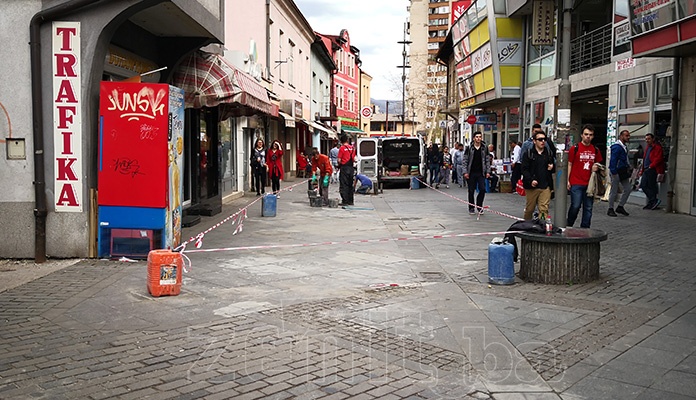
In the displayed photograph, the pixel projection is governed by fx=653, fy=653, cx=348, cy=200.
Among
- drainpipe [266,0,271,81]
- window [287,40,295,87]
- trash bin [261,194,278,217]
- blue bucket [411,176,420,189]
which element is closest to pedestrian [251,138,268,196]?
drainpipe [266,0,271,81]

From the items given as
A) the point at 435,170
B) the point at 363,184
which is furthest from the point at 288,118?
the point at 435,170

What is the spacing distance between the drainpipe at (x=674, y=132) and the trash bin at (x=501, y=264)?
9.22 metres

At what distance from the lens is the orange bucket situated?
6.72m

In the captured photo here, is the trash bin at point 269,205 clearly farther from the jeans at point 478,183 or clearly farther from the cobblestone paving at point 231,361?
the cobblestone paving at point 231,361

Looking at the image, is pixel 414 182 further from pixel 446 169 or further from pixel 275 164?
pixel 275 164

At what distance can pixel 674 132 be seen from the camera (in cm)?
1491

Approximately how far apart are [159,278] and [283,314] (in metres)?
1.46

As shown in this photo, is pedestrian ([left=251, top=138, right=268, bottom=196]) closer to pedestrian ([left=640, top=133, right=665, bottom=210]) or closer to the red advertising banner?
pedestrian ([left=640, top=133, right=665, bottom=210])

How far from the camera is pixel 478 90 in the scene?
29.4 metres

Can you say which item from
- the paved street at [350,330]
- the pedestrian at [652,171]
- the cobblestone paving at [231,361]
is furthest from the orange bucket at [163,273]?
the pedestrian at [652,171]

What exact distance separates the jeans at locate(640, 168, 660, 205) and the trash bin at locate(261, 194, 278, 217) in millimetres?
8716

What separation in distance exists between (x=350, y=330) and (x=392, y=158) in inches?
859

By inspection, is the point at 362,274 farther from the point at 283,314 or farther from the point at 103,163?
the point at 103,163

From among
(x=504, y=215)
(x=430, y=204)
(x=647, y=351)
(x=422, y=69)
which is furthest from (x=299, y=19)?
(x=422, y=69)
